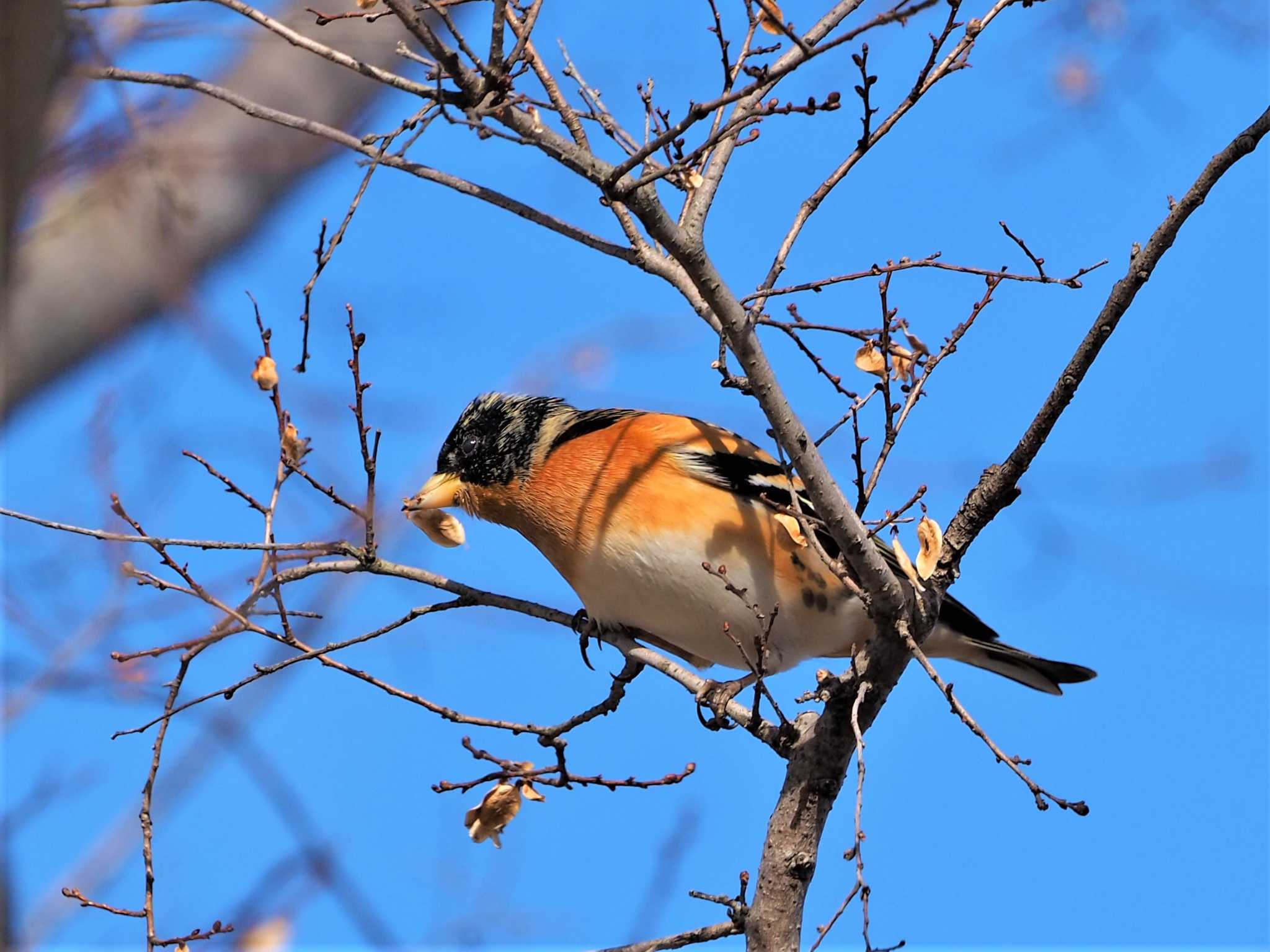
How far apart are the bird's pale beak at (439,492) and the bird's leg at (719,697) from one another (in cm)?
147

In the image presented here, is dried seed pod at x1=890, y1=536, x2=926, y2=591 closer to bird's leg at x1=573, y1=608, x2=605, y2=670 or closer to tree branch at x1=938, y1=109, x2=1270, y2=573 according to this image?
tree branch at x1=938, y1=109, x2=1270, y2=573

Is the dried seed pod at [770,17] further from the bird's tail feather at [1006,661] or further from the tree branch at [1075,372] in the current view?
the bird's tail feather at [1006,661]

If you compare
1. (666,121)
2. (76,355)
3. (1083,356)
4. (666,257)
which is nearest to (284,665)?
(666,257)

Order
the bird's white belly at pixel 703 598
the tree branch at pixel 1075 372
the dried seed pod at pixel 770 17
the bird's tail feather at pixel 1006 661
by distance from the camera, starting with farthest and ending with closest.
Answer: the bird's tail feather at pixel 1006 661 → the bird's white belly at pixel 703 598 → the tree branch at pixel 1075 372 → the dried seed pod at pixel 770 17

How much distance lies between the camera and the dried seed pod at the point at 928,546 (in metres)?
3.62

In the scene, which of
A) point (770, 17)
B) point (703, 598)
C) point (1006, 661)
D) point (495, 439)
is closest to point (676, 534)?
point (703, 598)

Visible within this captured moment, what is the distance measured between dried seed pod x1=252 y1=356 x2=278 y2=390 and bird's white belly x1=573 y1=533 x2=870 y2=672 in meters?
1.45

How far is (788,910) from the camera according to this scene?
12.6ft

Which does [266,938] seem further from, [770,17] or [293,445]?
[770,17]

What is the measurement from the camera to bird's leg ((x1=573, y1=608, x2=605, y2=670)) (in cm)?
489

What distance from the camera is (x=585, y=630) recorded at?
4.95 metres

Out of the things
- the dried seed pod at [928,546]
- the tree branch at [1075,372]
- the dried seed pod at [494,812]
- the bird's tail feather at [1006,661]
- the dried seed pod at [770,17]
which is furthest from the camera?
the bird's tail feather at [1006,661]

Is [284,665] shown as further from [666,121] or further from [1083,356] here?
[1083,356]

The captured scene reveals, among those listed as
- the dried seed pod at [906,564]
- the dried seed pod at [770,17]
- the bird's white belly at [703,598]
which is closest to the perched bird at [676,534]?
the bird's white belly at [703,598]
